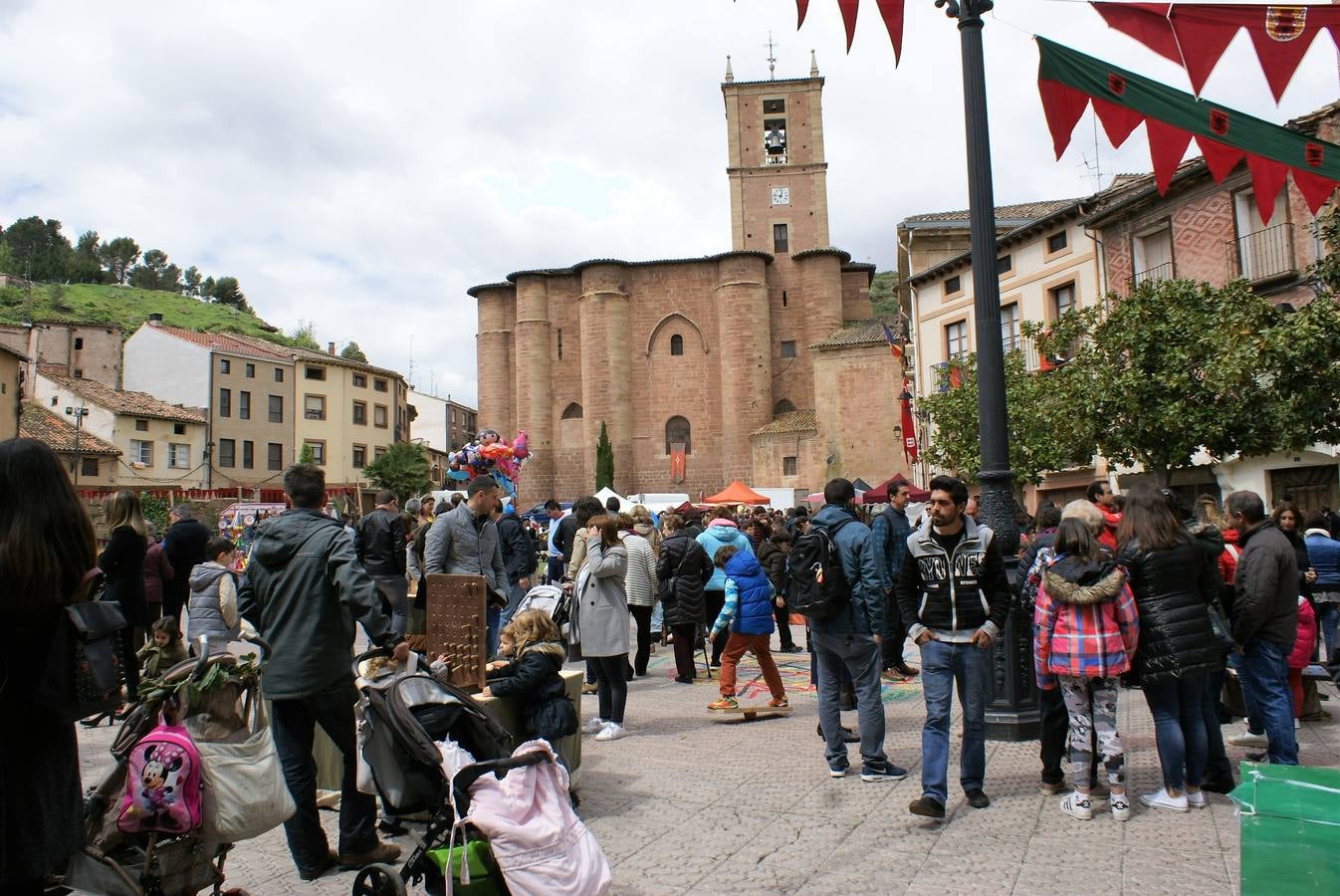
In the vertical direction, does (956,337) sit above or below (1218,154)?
above

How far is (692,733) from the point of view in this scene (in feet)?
22.7

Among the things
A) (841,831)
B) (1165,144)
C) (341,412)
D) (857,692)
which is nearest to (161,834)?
(841,831)

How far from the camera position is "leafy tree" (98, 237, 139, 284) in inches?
4373

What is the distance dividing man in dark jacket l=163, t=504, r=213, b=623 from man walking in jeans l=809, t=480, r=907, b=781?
5542mm

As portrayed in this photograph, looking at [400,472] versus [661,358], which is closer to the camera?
[400,472]

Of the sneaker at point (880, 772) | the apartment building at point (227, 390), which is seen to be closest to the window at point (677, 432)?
the apartment building at point (227, 390)

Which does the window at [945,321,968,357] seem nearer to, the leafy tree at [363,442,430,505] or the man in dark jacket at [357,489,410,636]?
the man in dark jacket at [357,489,410,636]

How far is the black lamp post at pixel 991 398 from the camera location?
20.4ft

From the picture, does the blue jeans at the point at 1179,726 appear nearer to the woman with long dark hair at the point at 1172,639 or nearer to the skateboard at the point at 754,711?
the woman with long dark hair at the point at 1172,639

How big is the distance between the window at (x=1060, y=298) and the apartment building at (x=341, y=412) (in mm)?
37419

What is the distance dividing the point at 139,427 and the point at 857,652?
44.0 meters

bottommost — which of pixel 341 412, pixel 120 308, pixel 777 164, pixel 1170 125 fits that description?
pixel 1170 125

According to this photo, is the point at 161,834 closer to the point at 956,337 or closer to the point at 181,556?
the point at 181,556

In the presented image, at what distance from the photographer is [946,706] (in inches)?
191
